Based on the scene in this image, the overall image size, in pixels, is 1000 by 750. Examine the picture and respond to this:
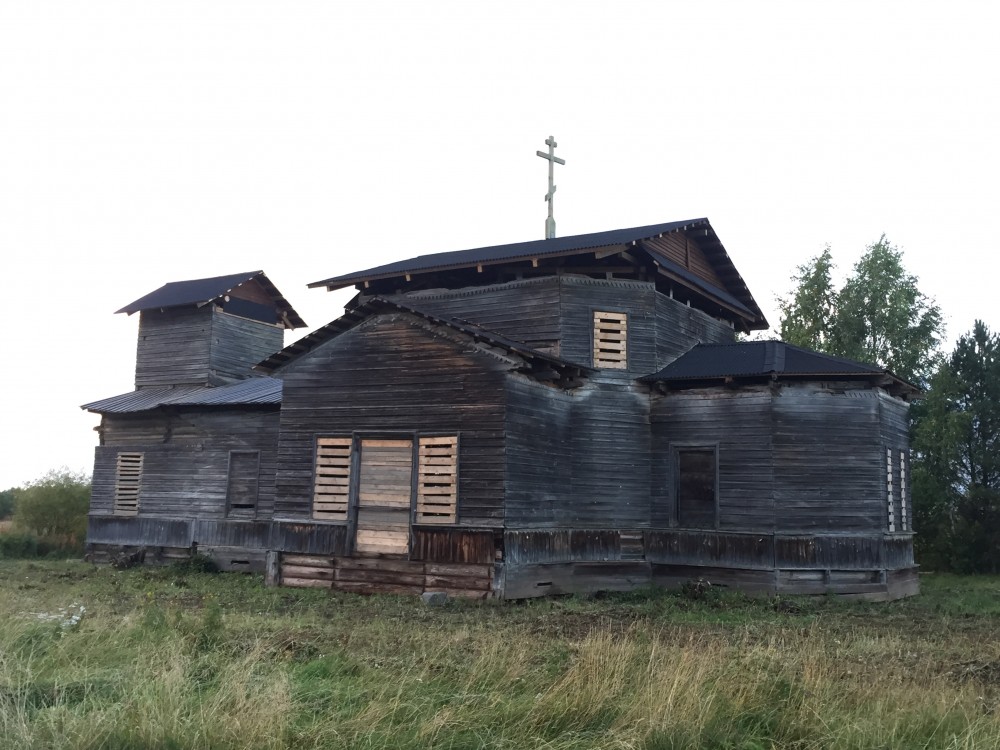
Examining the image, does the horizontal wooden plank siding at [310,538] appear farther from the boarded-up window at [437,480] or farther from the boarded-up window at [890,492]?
the boarded-up window at [890,492]

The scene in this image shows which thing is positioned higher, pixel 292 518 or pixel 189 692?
pixel 292 518

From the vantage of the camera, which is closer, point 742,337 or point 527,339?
point 527,339

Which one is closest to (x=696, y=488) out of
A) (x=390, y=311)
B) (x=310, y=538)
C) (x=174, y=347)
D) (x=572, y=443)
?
(x=572, y=443)

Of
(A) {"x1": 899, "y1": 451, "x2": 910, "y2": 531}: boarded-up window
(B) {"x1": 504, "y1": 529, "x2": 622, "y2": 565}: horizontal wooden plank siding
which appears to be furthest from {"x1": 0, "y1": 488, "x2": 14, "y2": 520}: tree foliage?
(A) {"x1": 899, "y1": 451, "x2": 910, "y2": 531}: boarded-up window

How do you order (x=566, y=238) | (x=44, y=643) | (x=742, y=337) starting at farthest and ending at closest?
1. (x=742, y=337)
2. (x=566, y=238)
3. (x=44, y=643)

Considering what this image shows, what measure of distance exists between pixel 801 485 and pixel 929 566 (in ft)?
46.4

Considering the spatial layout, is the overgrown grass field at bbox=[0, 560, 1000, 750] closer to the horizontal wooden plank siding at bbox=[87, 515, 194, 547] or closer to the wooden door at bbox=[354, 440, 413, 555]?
the wooden door at bbox=[354, 440, 413, 555]

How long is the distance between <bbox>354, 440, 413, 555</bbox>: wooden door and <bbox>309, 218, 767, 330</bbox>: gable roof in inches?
183

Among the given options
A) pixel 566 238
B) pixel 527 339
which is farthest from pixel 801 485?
pixel 566 238

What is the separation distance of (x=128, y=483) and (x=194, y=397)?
3340 millimetres

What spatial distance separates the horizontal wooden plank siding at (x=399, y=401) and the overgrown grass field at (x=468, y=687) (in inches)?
200

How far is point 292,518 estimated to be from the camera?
19328 mm

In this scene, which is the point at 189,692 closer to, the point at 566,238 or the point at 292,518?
the point at 292,518

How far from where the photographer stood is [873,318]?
37.8 meters
